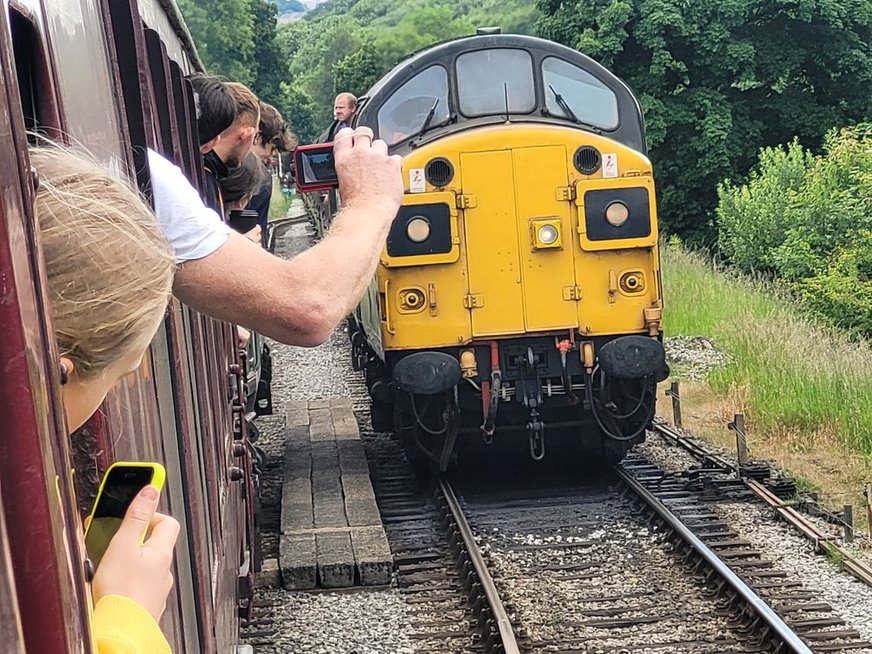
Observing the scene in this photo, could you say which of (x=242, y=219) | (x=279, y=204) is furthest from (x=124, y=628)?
(x=279, y=204)

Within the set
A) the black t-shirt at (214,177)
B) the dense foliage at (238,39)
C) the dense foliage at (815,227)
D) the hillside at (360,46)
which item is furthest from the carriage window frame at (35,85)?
the dense foliage at (238,39)

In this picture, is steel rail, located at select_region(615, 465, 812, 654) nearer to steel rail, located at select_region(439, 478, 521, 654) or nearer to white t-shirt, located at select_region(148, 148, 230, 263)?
steel rail, located at select_region(439, 478, 521, 654)

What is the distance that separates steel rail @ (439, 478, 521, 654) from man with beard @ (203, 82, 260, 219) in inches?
90.3

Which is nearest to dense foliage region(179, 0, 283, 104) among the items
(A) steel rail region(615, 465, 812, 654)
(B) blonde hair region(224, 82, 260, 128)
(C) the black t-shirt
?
(A) steel rail region(615, 465, 812, 654)

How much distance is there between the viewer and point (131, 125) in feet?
8.64

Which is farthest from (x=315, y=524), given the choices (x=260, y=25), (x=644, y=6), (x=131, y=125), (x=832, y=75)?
(x=260, y=25)

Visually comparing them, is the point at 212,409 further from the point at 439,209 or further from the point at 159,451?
the point at 439,209

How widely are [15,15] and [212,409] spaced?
109 inches

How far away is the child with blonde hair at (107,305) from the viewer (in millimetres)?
1271

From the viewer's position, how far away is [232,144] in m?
4.69

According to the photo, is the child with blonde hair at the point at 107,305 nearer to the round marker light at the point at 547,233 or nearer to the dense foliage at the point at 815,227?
the round marker light at the point at 547,233

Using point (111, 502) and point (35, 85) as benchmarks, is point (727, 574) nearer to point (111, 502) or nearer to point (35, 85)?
point (111, 502)

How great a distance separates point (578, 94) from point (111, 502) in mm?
7551

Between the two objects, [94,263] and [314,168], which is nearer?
[94,263]
